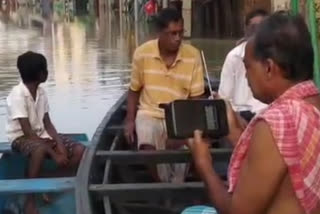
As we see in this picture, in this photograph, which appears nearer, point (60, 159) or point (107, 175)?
point (107, 175)

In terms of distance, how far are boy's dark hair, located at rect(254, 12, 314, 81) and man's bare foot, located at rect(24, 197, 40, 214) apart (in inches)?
137

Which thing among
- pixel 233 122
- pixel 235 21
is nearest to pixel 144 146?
pixel 233 122

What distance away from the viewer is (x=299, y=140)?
2686 mm

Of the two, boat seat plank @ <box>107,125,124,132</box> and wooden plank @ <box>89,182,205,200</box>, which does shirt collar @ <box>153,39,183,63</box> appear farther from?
wooden plank @ <box>89,182,205,200</box>

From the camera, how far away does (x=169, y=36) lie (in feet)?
20.3

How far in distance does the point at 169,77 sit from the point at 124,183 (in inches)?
41.8

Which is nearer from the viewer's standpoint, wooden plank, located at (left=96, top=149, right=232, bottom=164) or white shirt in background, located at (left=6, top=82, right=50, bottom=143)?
wooden plank, located at (left=96, top=149, right=232, bottom=164)

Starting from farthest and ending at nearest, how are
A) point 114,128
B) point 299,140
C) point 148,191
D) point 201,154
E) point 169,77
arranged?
1. point 114,128
2. point 169,77
3. point 148,191
4. point 201,154
5. point 299,140

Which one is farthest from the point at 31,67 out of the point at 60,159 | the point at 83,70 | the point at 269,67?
the point at 83,70

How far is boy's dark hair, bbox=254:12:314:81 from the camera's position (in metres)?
2.75

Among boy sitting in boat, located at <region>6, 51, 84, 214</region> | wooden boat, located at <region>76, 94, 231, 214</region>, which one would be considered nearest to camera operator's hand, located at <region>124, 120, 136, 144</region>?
wooden boat, located at <region>76, 94, 231, 214</region>

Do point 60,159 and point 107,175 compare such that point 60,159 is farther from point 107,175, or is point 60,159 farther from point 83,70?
point 83,70

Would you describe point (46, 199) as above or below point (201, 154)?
below

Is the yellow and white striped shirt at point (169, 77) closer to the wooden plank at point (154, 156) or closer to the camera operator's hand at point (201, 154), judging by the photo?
the wooden plank at point (154, 156)
